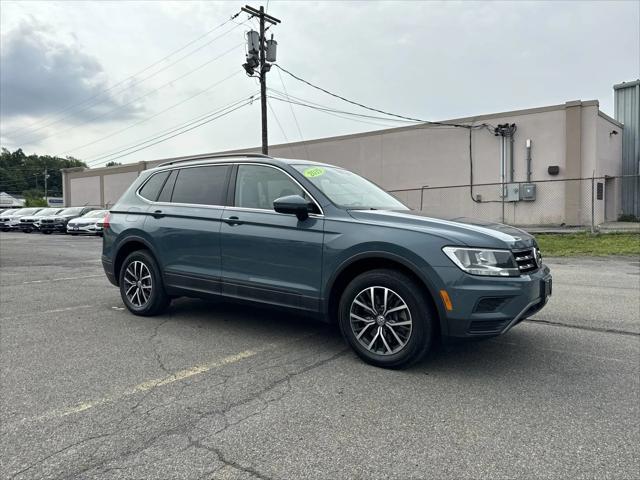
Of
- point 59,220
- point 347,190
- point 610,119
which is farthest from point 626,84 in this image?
point 59,220

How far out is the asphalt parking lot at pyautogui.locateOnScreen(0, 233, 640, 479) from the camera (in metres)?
2.65

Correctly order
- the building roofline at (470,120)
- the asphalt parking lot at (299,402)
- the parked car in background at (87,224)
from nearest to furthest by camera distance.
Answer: the asphalt parking lot at (299,402) → the building roofline at (470,120) → the parked car in background at (87,224)

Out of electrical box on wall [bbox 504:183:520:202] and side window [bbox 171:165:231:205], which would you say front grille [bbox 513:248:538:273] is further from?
electrical box on wall [bbox 504:183:520:202]

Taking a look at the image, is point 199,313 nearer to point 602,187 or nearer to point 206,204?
point 206,204

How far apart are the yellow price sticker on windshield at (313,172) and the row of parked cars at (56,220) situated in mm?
19713

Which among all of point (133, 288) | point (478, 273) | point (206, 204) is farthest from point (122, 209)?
point (478, 273)

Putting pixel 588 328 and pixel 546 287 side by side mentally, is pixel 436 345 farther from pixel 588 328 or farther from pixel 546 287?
pixel 588 328

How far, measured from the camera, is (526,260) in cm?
394

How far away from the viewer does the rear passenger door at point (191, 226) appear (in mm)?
5129

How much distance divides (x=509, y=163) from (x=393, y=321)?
1835 cm

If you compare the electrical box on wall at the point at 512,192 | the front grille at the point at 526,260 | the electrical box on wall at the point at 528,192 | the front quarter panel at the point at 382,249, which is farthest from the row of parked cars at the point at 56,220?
the front grille at the point at 526,260

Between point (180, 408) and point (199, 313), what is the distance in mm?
2781

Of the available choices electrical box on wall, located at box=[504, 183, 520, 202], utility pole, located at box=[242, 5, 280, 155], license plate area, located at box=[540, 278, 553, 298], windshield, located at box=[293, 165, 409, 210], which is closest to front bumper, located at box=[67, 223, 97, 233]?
utility pole, located at box=[242, 5, 280, 155]

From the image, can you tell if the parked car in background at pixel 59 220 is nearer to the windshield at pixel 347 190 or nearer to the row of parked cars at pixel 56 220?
the row of parked cars at pixel 56 220
